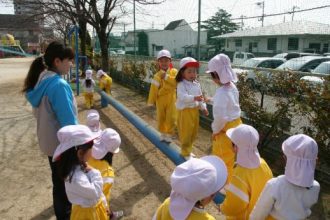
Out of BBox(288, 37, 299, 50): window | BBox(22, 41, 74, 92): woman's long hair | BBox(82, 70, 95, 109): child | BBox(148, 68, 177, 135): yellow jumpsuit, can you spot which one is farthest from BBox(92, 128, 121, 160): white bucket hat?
BBox(288, 37, 299, 50): window

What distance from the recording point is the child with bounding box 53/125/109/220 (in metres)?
2.31

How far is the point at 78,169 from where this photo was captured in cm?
237

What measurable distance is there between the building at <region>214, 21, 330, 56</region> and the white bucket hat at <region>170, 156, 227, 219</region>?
590 centimetres

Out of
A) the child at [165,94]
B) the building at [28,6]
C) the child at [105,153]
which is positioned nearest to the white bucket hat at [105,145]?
the child at [105,153]

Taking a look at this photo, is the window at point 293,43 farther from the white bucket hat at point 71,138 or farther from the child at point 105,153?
the white bucket hat at point 71,138

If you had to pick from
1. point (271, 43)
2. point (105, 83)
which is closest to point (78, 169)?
point (105, 83)

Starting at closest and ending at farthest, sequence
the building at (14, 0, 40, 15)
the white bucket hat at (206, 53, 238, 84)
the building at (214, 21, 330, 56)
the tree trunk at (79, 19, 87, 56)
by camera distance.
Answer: the white bucket hat at (206, 53, 238, 84) < the building at (214, 21, 330, 56) < the building at (14, 0, 40, 15) < the tree trunk at (79, 19, 87, 56)

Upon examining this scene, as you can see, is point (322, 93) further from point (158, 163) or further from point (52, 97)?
point (52, 97)

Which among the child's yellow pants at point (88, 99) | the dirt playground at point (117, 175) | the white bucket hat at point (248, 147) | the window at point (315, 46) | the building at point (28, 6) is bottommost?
the dirt playground at point (117, 175)

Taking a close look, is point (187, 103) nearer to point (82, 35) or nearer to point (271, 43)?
point (271, 43)

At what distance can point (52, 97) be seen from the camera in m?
2.88

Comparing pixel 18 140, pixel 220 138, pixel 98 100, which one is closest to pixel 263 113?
pixel 220 138

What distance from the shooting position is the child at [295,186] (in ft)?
6.34

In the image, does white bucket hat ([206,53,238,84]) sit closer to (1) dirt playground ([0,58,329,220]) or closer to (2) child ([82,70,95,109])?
(1) dirt playground ([0,58,329,220])
